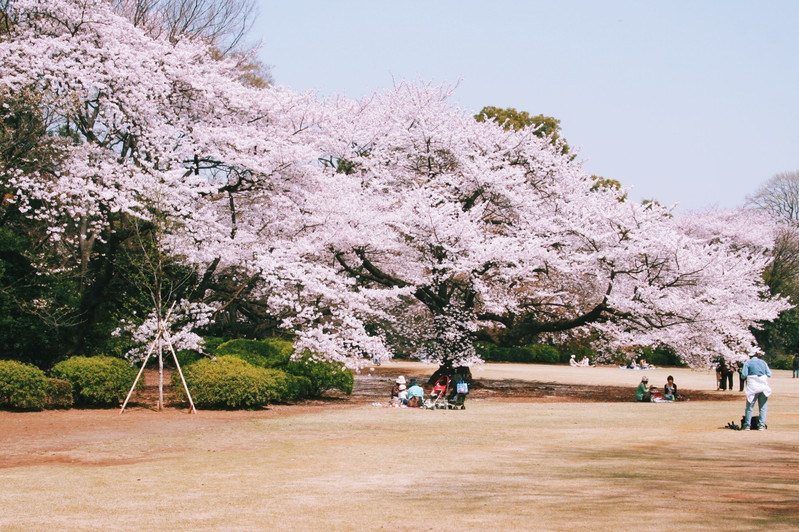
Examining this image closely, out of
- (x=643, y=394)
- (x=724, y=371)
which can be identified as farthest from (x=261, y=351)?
(x=724, y=371)

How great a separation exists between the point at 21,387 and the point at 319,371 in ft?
28.2

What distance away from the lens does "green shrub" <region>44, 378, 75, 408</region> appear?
18.4 metres

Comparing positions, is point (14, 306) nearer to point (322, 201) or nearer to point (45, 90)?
point (45, 90)

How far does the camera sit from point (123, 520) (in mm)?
7477

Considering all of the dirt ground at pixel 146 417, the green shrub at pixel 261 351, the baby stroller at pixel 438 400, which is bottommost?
the dirt ground at pixel 146 417

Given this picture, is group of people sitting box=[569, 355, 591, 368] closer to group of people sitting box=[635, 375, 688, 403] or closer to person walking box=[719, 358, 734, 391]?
person walking box=[719, 358, 734, 391]

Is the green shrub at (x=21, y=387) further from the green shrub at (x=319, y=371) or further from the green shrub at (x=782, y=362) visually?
the green shrub at (x=782, y=362)

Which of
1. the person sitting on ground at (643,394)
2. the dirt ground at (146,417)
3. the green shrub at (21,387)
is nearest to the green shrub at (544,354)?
the dirt ground at (146,417)

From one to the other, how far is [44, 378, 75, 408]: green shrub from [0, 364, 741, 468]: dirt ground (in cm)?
37

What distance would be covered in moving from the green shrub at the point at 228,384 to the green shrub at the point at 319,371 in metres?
2.63

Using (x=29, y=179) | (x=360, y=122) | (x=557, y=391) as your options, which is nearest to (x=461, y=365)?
(x=557, y=391)

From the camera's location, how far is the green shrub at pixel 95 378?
19000 millimetres

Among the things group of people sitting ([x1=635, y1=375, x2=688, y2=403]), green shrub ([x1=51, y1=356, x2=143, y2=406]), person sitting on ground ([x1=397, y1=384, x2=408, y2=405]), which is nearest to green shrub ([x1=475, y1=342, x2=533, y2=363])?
group of people sitting ([x1=635, y1=375, x2=688, y2=403])

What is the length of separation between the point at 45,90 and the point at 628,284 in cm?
2148
